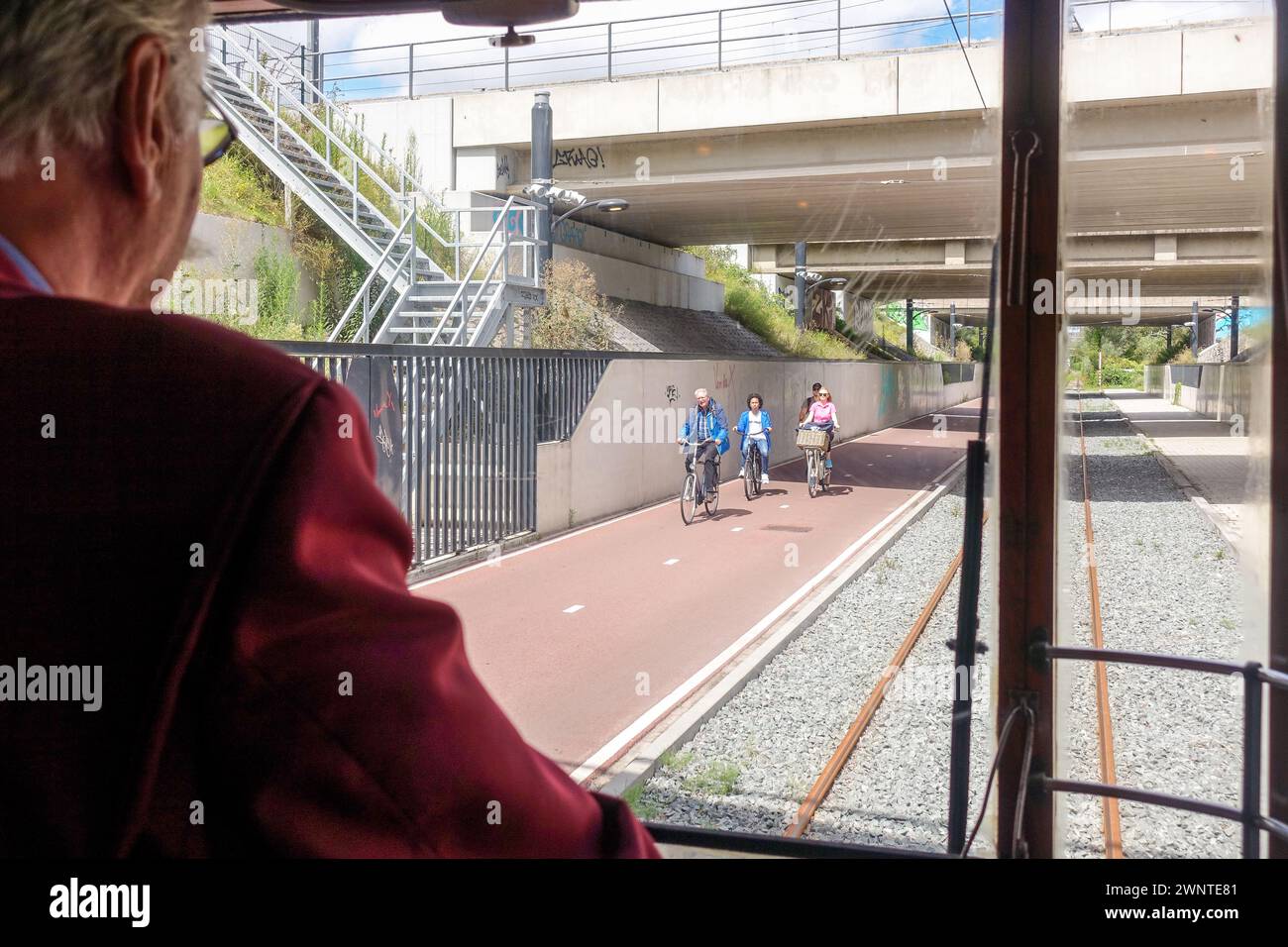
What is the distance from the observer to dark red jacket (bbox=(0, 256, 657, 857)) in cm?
66

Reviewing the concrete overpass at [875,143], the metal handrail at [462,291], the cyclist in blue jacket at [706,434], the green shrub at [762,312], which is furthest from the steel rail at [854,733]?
the green shrub at [762,312]

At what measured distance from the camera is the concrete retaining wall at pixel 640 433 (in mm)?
13766

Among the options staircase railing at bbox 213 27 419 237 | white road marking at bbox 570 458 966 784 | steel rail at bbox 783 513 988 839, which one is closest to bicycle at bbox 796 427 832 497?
white road marking at bbox 570 458 966 784

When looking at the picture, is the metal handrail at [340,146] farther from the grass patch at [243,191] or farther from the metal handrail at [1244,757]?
the metal handrail at [1244,757]

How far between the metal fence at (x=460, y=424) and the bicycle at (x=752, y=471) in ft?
9.81

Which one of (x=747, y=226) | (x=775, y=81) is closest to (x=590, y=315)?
(x=775, y=81)

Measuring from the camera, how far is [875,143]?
16859 mm

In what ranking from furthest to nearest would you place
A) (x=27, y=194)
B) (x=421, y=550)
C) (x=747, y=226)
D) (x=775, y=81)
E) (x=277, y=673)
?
(x=747, y=226) → (x=775, y=81) → (x=421, y=550) → (x=27, y=194) → (x=277, y=673)

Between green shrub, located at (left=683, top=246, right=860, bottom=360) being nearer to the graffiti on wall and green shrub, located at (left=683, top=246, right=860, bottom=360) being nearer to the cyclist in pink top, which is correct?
the graffiti on wall

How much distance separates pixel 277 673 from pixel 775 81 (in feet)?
55.3

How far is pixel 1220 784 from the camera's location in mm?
5500

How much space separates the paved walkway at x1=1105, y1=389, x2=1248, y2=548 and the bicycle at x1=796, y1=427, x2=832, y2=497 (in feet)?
13.1

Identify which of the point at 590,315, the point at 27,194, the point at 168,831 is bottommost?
the point at 168,831

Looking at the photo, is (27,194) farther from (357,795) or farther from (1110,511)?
(1110,511)
